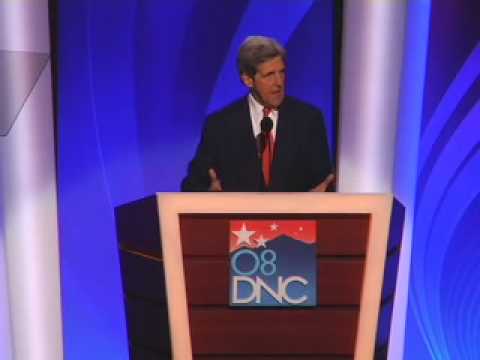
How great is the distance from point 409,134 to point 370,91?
8.0 inches

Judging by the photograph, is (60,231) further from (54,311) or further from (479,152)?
(479,152)

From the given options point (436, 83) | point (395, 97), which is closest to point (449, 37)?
point (436, 83)

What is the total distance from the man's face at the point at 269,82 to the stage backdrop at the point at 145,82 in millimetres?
44

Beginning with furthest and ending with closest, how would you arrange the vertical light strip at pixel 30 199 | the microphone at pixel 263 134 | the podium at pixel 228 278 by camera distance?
1. the microphone at pixel 263 134
2. the vertical light strip at pixel 30 199
3. the podium at pixel 228 278

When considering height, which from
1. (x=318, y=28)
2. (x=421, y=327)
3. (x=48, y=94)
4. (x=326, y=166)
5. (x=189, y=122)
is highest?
(x=318, y=28)

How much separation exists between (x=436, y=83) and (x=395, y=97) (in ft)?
0.51

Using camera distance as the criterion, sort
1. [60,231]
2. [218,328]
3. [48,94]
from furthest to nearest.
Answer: [60,231] → [48,94] → [218,328]

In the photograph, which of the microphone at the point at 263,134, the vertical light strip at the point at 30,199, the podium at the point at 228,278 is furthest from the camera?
the microphone at the point at 263,134

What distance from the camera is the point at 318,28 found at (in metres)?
1.79

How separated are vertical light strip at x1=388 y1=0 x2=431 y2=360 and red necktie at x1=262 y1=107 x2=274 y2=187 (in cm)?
43

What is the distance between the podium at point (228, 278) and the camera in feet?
4.47

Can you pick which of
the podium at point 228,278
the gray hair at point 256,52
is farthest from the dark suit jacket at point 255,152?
the podium at point 228,278

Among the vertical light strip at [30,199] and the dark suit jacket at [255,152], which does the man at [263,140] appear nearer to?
the dark suit jacket at [255,152]

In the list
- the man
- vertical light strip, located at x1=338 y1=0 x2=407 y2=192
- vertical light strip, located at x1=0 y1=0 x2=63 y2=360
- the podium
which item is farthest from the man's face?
vertical light strip, located at x1=0 y1=0 x2=63 y2=360
